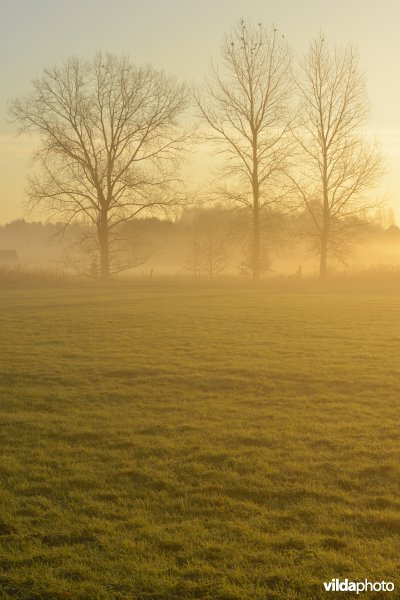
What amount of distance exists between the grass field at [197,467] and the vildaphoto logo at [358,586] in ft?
0.26

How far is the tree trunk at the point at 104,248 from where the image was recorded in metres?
46.9

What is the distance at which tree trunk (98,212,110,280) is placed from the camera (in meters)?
46.9

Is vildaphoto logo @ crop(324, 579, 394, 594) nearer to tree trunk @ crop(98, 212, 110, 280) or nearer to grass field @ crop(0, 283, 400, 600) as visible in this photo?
grass field @ crop(0, 283, 400, 600)

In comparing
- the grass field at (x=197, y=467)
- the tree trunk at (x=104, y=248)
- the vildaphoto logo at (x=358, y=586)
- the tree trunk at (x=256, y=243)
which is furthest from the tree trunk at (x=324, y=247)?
the vildaphoto logo at (x=358, y=586)

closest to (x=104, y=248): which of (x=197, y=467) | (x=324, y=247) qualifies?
(x=324, y=247)

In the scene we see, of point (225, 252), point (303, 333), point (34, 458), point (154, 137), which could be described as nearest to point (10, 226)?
point (225, 252)

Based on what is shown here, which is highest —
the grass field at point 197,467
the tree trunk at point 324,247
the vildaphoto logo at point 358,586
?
the tree trunk at point 324,247

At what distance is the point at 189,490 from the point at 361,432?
3330 millimetres

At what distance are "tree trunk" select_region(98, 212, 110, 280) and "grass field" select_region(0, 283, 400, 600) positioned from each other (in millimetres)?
28395

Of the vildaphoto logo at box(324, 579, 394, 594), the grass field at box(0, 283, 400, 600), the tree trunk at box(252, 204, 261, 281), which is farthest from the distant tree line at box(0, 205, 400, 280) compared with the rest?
the vildaphoto logo at box(324, 579, 394, 594)

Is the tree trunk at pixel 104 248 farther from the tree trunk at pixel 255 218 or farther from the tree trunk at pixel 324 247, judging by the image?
the tree trunk at pixel 324 247

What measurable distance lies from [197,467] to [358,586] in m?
3.27

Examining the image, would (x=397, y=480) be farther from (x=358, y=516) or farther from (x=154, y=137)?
(x=154, y=137)

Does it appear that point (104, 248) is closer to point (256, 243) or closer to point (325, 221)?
point (256, 243)
